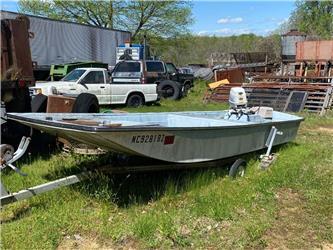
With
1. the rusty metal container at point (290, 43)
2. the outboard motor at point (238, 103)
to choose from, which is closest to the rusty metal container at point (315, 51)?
the rusty metal container at point (290, 43)

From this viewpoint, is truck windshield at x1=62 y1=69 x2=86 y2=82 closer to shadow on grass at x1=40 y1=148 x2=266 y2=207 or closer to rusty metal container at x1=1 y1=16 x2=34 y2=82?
rusty metal container at x1=1 y1=16 x2=34 y2=82

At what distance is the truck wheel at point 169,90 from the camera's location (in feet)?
59.7

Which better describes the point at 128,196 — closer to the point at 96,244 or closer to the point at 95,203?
the point at 95,203

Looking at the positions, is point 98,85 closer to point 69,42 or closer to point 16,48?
point 69,42

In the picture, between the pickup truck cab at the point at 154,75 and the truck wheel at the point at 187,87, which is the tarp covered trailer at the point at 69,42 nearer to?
the pickup truck cab at the point at 154,75

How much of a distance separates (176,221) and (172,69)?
1680 cm

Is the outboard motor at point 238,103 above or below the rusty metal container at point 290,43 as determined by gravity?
below

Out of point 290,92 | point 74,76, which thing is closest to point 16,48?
point 74,76

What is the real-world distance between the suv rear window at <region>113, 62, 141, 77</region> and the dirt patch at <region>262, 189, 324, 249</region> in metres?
12.0

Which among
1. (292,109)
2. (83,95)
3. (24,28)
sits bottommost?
(292,109)

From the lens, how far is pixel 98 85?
14.1 metres

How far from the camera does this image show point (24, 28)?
655 cm

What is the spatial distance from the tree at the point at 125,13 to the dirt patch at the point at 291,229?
29.1m

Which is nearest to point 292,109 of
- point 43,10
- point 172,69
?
point 172,69
